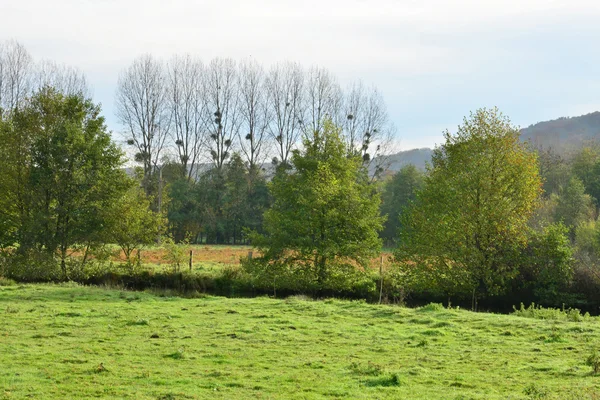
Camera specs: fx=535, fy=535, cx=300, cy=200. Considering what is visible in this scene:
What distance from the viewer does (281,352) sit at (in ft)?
44.9

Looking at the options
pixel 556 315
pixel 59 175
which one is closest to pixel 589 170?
pixel 556 315

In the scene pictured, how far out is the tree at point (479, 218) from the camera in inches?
1137

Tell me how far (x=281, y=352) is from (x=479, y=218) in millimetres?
18407

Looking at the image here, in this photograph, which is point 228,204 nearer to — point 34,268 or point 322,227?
point 34,268

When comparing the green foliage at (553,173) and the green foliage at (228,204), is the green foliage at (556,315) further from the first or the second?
the green foliage at (553,173)

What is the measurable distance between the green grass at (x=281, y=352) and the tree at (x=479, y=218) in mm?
8671

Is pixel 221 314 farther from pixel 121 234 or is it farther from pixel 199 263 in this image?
pixel 199 263

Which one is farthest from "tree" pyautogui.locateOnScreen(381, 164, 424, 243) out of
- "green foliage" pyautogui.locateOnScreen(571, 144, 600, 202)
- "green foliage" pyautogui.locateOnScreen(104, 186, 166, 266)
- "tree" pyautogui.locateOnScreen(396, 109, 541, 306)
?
"green foliage" pyautogui.locateOnScreen(104, 186, 166, 266)

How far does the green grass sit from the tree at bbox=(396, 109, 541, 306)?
867 cm

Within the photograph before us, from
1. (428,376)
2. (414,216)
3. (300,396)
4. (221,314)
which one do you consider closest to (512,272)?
(414,216)

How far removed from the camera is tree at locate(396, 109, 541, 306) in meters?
28.9

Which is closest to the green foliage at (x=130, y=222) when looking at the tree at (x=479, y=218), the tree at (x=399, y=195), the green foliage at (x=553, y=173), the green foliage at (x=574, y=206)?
the tree at (x=479, y=218)

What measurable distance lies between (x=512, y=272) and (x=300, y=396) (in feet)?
72.6

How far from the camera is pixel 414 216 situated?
101 ft
